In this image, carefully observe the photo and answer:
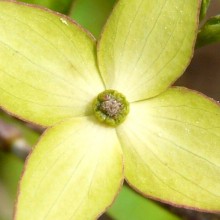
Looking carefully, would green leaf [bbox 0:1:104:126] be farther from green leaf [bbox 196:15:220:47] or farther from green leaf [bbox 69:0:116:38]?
green leaf [bbox 69:0:116:38]

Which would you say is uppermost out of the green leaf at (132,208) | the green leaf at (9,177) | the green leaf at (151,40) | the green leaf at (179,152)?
the green leaf at (151,40)

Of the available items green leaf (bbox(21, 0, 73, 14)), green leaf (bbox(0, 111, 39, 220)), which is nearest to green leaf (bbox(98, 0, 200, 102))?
green leaf (bbox(21, 0, 73, 14))

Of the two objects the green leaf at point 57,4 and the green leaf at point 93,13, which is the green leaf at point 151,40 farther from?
the green leaf at point 93,13

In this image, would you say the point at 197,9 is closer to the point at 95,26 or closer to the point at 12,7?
the point at 12,7

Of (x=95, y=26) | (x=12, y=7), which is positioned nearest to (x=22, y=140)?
(x=95, y=26)

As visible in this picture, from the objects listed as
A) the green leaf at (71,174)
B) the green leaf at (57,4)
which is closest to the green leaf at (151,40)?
the green leaf at (71,174)

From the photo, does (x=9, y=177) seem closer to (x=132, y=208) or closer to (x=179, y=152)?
(x=132, y=208)

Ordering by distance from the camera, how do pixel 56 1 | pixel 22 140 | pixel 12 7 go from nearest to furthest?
1. pixel 12 7
2. pixel 56 1
3. pixel 22 140

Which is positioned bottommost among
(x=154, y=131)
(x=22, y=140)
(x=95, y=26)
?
(x=22, y=140)
